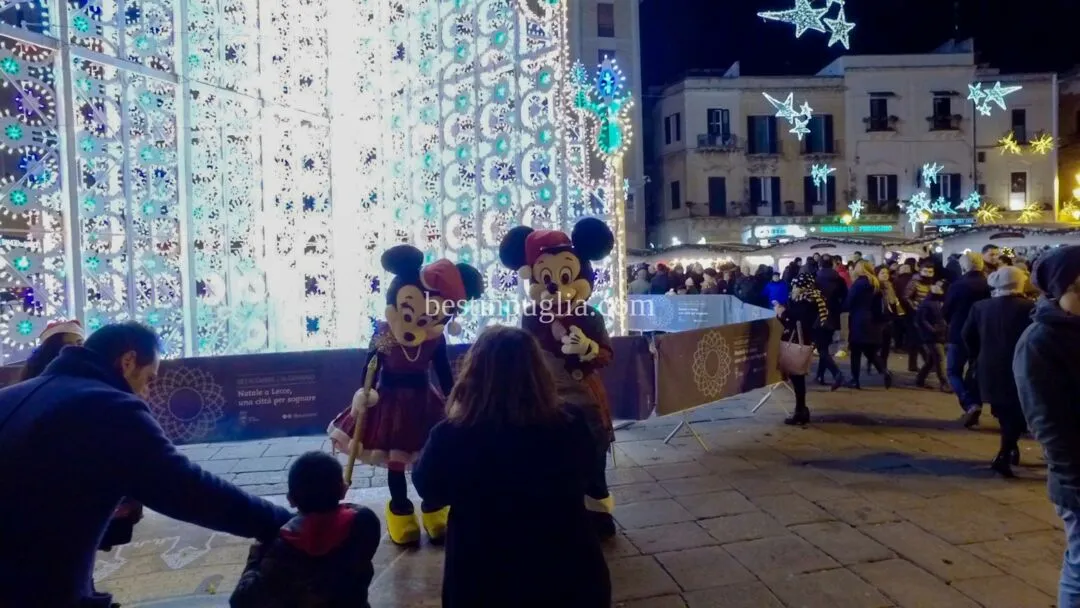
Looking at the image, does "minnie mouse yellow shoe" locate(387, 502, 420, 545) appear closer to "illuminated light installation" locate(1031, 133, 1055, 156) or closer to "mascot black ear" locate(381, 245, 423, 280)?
"mascot black ear" locate(381, 245, 423, 280)

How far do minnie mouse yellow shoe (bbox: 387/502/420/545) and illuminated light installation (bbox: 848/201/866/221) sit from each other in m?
30.9

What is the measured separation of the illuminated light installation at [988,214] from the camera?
30797 millimetres

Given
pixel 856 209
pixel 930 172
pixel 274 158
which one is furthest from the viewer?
pixel 930 172

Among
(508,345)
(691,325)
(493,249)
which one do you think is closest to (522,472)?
(508,345)

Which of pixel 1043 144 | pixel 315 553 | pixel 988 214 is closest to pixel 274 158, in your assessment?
pixel 315 553

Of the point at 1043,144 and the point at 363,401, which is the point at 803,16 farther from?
the point at 1043,144

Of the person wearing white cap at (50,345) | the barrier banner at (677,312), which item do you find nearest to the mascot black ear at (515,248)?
the person wearing white cap at (50,345)

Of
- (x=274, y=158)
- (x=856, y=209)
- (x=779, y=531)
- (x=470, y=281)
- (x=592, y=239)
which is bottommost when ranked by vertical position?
(x=779, y=531)

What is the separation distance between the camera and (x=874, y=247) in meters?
19.0

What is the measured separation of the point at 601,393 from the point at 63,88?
190 inches

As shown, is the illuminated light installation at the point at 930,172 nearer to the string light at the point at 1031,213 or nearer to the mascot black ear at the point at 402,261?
the string light at the point at 1031,213

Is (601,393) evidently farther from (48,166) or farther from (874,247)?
(874,247)

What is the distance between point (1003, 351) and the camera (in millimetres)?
5734

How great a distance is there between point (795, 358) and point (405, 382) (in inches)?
164
